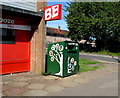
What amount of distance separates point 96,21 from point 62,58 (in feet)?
54.1

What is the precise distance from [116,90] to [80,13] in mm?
20977

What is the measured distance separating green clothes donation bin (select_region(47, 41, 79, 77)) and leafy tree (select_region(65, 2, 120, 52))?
15721 mm

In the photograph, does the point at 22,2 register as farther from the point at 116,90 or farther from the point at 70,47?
the point at 116,90

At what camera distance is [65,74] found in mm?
6305

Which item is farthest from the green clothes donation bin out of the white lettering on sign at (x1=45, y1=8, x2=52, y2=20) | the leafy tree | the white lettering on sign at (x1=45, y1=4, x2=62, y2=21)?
the leafy tree

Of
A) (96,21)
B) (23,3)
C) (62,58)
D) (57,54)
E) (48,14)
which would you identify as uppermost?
(96,21)

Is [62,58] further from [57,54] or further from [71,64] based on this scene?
[71,64]

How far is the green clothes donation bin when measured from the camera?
6188 millimetres

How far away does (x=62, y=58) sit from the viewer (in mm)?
6148

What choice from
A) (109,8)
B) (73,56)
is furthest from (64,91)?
(109,8)

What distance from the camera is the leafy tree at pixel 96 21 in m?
21.2

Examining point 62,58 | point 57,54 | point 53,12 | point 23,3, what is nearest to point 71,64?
point 62,58

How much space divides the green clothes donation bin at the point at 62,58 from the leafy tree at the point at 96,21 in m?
15.7

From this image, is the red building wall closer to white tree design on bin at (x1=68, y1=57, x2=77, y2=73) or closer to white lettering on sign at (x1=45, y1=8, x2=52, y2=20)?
white lettering on sign at (x1=45, y1=8, x2=52, y2=20)
